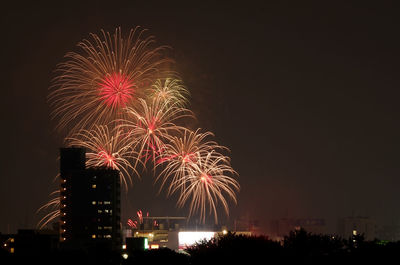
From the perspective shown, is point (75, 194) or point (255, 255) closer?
point (255, 255)

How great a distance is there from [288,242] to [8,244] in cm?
9611

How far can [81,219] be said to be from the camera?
19400 centimetres

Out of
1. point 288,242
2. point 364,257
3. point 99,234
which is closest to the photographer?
point 364,257

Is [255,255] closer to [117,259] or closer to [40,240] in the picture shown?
[117,259]

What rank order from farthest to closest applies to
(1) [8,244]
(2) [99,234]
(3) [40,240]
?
(2) [99,234]
(1) [8,244]
(3) [40,240]

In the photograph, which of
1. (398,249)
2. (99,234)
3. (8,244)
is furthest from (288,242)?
(99,234)

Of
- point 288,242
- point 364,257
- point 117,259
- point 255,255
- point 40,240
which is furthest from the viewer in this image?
point 40,240

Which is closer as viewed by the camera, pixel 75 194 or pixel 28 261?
pixel 28 261

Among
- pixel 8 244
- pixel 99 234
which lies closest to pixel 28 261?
pixel 8 244

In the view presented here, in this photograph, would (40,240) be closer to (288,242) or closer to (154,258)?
(154,258)

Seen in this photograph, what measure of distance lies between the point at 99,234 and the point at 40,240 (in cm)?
7545

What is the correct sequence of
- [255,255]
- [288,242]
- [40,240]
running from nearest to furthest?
[255,255] → [288,242] → [40,240]

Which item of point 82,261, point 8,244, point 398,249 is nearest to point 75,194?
point 8,244

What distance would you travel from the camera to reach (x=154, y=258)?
9306 centimetres
